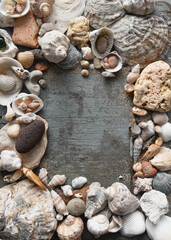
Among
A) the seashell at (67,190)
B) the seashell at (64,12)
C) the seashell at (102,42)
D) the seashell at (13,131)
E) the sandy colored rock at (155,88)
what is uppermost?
the seashell at (64,12)

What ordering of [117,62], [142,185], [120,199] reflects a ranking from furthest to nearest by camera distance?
[117,62] < [142,185] < [120,199]

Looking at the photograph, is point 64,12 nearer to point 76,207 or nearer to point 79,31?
point 79,31

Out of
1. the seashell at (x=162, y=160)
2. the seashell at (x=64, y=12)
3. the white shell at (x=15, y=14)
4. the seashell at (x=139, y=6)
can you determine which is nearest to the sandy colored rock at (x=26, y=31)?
the white shell at (x=15, y=14)

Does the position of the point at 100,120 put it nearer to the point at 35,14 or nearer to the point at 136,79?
the point at 136,79

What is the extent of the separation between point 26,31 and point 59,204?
1452 mm

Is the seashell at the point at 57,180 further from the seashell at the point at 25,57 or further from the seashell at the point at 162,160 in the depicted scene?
the seashell at the point at 25,57

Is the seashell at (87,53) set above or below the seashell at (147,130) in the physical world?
above

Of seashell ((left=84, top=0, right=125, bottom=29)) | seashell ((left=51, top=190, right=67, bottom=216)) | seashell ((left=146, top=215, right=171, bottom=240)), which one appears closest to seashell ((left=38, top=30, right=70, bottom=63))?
seashell ((left=84, top=0, right=125, bottom=29))

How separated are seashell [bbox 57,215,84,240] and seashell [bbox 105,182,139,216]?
0.92 ft

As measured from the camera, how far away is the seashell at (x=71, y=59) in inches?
73.5

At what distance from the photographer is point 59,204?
178 cm

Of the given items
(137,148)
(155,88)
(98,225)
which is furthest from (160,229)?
(155,88)

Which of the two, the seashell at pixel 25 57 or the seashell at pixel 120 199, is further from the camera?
the seashell at pixel 25 57

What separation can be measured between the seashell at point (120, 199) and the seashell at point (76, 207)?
0.71 ft
